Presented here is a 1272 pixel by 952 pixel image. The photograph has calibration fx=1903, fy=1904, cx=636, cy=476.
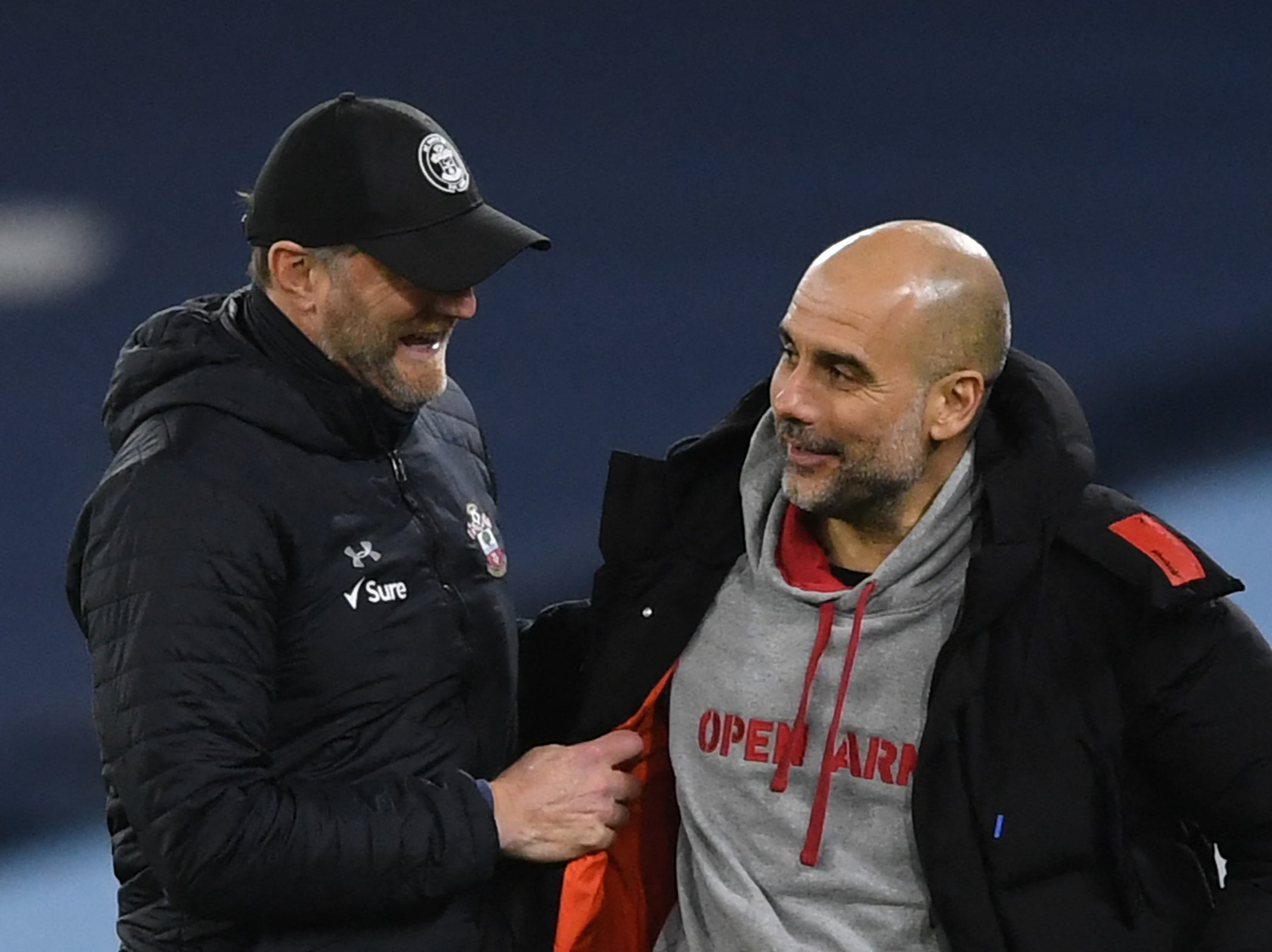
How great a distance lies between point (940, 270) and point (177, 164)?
6.85ft

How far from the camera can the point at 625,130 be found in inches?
137

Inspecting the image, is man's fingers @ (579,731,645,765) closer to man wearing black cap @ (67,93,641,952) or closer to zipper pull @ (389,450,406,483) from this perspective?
man wearing black cap @ (67,93,641,952)

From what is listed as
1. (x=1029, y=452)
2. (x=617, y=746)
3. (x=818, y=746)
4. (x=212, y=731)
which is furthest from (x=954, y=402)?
(x=212, y=731)

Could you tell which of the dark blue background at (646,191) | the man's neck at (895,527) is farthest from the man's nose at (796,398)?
the dark blue background at (646,191)

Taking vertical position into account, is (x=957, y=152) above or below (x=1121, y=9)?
below

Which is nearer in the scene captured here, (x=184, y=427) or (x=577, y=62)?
(x=184, y=427)

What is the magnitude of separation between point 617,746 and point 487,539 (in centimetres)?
22

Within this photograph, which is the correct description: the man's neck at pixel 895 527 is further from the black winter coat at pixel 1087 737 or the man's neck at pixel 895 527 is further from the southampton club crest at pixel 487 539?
the southampton club crest at pixel 487 539

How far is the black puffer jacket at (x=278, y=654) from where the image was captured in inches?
59.1

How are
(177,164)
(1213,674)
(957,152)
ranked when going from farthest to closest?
(957,152)
(177,164)
(1213,674)

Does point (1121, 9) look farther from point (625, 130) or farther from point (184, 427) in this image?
point (184, 427)

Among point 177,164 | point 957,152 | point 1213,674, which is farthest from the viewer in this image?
point 957,152

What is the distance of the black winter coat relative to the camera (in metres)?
1.48

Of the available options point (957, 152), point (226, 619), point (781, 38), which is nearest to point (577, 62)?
point (781, 38)
